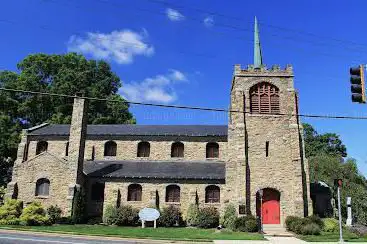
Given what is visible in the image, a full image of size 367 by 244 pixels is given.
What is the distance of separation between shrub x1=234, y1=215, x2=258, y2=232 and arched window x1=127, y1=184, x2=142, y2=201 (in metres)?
9.39

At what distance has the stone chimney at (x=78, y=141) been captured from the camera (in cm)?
3048

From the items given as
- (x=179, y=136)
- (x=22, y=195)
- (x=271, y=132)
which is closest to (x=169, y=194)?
(x=179, y=136)

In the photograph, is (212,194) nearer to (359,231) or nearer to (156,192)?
(156,192)

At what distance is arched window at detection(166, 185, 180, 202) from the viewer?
31.2 metres

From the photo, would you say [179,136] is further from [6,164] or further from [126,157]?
[6,164]

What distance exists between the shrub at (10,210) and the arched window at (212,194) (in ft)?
50.1

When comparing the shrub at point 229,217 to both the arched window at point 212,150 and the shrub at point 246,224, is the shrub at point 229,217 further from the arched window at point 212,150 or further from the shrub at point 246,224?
the arched window at point 212,150

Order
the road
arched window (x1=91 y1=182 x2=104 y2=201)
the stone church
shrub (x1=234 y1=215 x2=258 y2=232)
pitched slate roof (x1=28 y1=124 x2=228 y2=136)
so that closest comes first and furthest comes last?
the road < shrub (x1=234 y1=215 x2=258 y2=232) < the stone church < arched window (x1=91 y1=182 x2=104 y2=201) < pitched slate roof (x1=28 y1=124 x2=228 y2=136)

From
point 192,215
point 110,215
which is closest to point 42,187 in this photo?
point 110,215

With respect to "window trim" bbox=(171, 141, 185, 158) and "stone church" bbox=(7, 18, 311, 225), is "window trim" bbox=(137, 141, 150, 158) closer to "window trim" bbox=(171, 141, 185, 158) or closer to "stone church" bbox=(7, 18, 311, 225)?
"stone church" bbox=(7, 18, 311, 225)

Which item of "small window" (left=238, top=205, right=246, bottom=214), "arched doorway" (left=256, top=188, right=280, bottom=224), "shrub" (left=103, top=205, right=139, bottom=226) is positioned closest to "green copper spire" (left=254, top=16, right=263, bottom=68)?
"arched doorway" (left=256, top=188, right=280, bottom=224)

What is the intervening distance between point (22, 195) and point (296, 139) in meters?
23.6

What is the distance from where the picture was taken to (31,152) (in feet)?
121

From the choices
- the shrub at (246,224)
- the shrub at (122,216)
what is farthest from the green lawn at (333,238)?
the shrub at (122,216)
